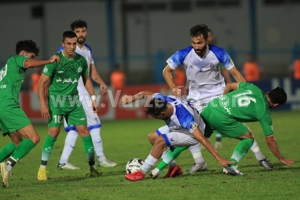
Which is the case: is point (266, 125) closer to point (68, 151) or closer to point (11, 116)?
point (11, 116)

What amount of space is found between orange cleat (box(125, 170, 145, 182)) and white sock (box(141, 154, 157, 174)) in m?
0.05

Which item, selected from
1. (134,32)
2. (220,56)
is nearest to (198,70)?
(220,56)

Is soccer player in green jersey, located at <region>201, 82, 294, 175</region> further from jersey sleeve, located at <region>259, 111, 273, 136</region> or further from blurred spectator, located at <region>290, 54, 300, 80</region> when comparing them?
blurred spectator, located at <region>290, 54, 300, 80</region>

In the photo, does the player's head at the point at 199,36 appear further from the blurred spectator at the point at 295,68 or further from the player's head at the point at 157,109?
the blurred spectator at the point at 295,68

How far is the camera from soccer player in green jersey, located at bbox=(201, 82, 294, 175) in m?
9.90

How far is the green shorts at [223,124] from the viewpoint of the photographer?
1021cm

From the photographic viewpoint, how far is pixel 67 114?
1105cm

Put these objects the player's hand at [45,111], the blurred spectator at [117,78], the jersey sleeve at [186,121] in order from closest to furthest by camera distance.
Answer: the jersey sleeve at [186,121] → the player's hand at [45,111] → the blurred spectator at [117,78]

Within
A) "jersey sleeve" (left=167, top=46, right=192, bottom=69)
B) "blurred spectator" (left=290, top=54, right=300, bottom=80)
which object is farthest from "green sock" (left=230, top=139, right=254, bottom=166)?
"blurred spectator" (left=290, top=54, right=300, bottom=80)

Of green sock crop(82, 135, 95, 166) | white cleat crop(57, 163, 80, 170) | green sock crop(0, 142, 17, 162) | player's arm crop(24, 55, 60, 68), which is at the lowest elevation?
white cleat crop(57, 163, 80, 170)

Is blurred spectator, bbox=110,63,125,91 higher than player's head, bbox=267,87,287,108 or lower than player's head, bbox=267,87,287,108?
lower

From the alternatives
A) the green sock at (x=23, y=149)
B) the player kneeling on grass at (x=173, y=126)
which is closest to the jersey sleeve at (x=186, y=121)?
the player kneeling on grass at (x=173, y=126)

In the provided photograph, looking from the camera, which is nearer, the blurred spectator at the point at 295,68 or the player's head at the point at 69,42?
the player's head at the point at 69,42

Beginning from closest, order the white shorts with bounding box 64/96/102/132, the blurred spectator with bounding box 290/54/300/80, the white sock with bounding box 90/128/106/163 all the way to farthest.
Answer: the white sock with bounding box 90/128/106/163 < the white shorts with bounding box 64/96/102/132 < the blurred spectator with bounding box 290/54/300/80
